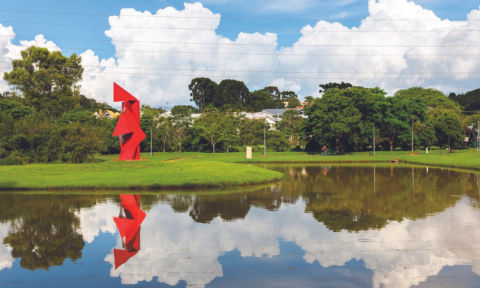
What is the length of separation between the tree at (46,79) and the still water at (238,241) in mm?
48075

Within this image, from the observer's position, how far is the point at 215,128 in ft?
222

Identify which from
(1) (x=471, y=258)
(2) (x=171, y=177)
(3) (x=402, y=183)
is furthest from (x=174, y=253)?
(3) (x=402, y=183)

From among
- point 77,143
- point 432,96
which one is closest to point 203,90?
point 432,96

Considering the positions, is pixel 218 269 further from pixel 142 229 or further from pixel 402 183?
pixel 402 183

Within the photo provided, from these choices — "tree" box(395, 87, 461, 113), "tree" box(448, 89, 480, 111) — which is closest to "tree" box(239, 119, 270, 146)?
"tree" box(395, 87, 461, 113)

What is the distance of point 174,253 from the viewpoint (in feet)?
33.5

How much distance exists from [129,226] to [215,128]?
54.6 meters

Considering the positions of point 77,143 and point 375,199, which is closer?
point 375,199

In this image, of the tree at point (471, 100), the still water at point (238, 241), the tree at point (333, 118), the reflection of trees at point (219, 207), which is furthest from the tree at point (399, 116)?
the reflection of trees at point (219, 207)

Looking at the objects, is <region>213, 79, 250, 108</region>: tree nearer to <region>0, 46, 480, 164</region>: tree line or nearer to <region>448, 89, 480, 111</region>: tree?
<region>0, 46, 480, 164</region>: tree line

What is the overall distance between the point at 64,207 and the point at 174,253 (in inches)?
327

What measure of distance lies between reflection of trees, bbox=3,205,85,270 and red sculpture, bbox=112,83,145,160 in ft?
74.7

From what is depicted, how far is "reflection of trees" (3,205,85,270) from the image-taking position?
9.86 meters

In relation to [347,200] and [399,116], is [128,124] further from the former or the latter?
[399,116]
